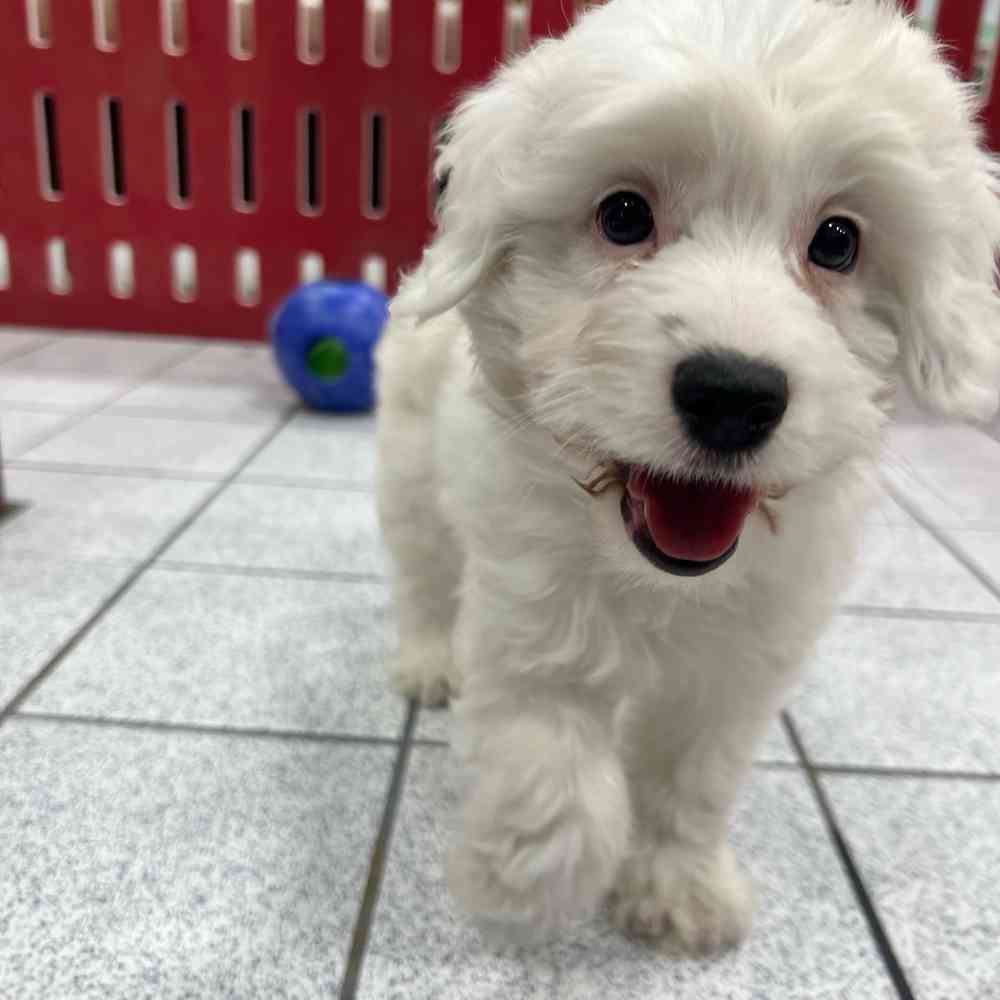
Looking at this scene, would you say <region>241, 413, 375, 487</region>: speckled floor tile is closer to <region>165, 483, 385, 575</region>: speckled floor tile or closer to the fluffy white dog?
<region>165, 483, 385, 575</region>: speckled floor tile

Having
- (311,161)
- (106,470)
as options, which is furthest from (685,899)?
(311,161)

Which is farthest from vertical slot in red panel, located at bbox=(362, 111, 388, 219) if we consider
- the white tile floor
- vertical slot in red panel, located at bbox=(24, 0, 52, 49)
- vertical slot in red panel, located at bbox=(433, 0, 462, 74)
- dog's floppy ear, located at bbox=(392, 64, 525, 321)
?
dog's floppy ear, located at bbox=(392, 64, 525, 321)

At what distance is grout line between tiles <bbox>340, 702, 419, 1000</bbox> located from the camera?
1.02 metres

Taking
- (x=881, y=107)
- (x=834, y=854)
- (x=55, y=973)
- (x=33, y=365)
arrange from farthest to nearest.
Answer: (x=33, y=365), (x=834, y=854), (x=55, y=973), (x=881, y=107)

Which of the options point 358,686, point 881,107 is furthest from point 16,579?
point 881,107

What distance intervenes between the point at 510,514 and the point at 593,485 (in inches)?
5.3

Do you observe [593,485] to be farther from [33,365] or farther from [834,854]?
[33,365]

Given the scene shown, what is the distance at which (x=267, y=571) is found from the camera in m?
1.92

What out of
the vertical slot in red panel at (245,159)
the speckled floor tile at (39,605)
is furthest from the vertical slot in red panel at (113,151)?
the speckled floor tile at (39,605)

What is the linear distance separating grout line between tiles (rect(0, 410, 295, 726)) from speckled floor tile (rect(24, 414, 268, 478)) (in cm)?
8

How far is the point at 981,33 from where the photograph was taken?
303 centimetres

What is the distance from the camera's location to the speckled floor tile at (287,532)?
1.98m

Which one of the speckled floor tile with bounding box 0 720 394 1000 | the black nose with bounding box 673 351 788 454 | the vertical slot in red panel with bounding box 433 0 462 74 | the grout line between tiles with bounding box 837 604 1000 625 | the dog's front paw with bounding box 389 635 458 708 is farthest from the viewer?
the vertical slot in red panel with bounding box 433 0 462 74

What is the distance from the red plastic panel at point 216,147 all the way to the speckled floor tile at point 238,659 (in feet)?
6.78
